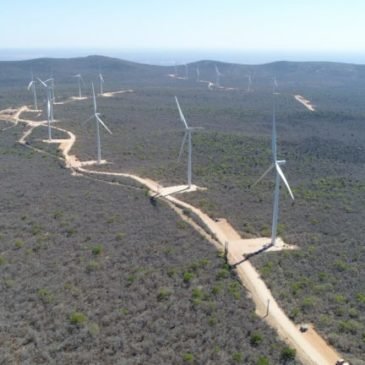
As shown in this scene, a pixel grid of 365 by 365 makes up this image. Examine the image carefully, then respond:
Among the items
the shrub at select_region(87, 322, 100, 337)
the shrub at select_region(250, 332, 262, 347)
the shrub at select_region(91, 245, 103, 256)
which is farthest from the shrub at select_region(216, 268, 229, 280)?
the shrub at select_region(91, 245, 103, 256)

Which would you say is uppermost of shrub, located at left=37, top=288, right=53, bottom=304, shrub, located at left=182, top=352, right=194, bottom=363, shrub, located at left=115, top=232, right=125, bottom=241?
shrub, located at left=115, top=232, right=125, bottom=241

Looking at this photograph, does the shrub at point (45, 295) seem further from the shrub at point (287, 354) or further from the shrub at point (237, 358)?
the shrub at point (287, 354)

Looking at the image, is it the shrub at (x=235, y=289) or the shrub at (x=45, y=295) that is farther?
the shrub at (x=235, y=289)

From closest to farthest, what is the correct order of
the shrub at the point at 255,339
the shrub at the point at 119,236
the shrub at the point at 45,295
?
the shrub at the point at 255,339 → the shrub at the point at 45,295 → the shrub at the point at 119,236

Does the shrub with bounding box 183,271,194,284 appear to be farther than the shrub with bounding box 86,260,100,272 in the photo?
No

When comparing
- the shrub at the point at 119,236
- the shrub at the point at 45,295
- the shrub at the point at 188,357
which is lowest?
the shrub at the point at 45,295

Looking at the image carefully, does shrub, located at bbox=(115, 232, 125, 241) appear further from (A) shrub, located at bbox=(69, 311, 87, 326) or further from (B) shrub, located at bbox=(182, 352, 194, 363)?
(B) shrub, located at bbox=(182, 352, 194, 363)

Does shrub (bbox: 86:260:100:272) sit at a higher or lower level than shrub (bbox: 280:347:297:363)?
lower

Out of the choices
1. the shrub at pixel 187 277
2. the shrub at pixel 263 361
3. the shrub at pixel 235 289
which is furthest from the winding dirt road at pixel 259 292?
the shrub at pixel 187 277

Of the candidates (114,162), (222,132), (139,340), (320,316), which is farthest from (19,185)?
(222,132)

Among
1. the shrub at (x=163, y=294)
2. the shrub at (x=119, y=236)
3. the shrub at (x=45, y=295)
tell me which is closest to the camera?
the shrub at (x=45, y=295)

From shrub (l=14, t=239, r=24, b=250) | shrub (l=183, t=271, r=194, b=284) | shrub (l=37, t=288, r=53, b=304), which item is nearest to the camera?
shrub (l=37, t=288, r=53, b=304)

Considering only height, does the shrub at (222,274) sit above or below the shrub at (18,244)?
above
